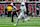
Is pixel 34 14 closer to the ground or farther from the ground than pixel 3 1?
closer to the ground

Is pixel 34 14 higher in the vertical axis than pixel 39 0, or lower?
lower

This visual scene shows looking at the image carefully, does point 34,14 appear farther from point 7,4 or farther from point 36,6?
point 7,4

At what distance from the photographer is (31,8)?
26438mm

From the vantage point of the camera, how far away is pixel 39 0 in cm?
2736

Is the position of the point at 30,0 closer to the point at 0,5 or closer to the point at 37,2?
the point at 37,2

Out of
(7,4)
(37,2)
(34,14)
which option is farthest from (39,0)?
(7,4)

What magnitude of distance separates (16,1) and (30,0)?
6.59 ft

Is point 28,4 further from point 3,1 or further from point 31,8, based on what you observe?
point 3,1

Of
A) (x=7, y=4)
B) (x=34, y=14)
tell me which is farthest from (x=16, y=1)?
(x=34, y=14)

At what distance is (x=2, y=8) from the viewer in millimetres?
26328

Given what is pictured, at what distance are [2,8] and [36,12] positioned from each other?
447 centimetres

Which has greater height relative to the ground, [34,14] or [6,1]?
[6,1]

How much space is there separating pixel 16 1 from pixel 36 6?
2.73 m

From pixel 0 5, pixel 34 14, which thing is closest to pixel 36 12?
pixel 34 14
